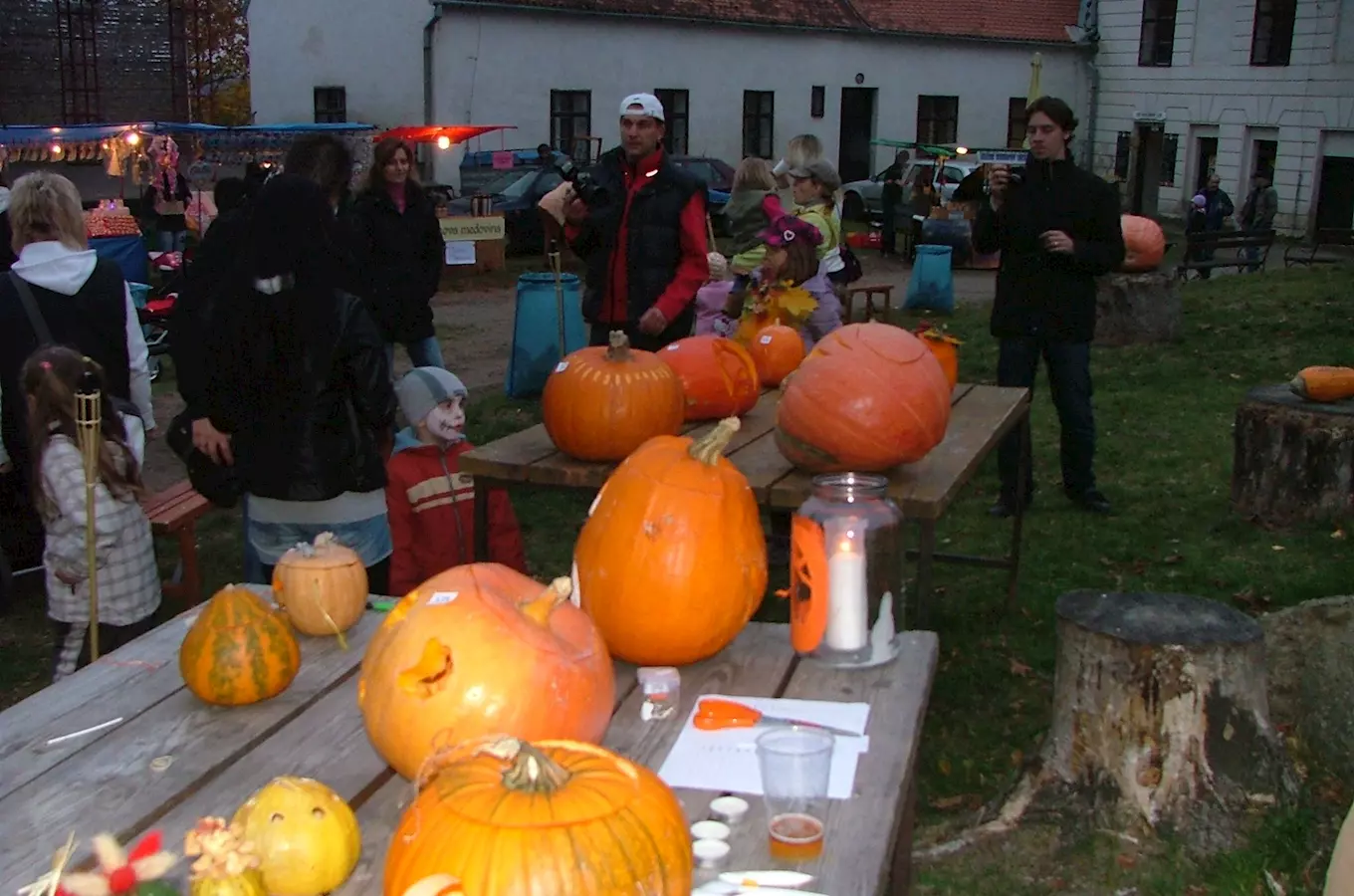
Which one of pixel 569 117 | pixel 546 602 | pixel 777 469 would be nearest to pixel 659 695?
pixel 546 602

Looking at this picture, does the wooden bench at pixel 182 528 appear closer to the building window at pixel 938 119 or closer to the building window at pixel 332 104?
the building window at pixel 332 104


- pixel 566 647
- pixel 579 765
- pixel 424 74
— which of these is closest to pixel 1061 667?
pixel 566 647

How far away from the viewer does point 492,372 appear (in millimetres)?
11672

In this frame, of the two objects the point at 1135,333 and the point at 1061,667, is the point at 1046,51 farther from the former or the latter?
the point at 1061,667

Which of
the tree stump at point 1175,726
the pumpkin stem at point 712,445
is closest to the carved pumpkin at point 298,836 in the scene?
the pumpkin stem at point 712,445

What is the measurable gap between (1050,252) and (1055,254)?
2 centimetres

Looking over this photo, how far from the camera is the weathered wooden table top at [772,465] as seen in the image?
3.67m

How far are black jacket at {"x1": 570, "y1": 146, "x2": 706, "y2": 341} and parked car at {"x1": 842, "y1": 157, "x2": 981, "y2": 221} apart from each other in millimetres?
15879

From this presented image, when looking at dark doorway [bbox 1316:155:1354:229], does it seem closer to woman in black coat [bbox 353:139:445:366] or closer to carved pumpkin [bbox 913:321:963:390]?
woman in black coat [bbox 353:139:445:366]

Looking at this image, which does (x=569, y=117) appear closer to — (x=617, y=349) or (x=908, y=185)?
(x=908, y=185)

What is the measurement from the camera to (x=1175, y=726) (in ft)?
11.7

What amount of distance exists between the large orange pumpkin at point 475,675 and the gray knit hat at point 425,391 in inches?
99.4

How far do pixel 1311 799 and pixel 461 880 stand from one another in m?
3.11

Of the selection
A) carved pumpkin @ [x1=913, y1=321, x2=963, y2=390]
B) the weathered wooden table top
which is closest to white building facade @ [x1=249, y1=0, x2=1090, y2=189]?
carved pumpkin @ [x1=913, y1=321, x2=963, y2=390]
